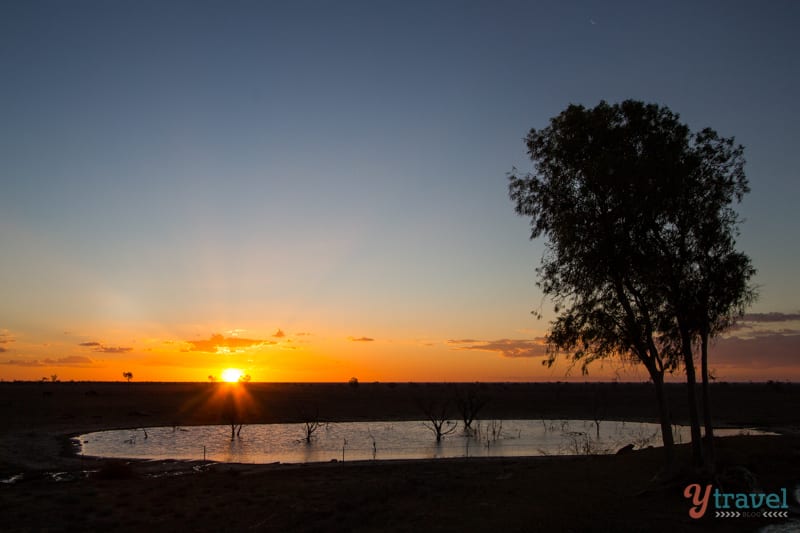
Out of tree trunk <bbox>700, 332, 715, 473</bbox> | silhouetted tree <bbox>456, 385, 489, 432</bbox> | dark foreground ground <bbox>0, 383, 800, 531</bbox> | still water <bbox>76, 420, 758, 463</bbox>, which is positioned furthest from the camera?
silhouetted tree <bbox>456, 385, 489, 432</bbox>

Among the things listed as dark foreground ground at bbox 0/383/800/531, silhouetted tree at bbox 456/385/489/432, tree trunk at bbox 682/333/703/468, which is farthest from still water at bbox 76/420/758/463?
tree trunk at bbox 682/333/703/468

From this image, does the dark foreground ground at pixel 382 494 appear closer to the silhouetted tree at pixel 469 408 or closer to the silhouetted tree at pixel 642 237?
the silhouetted tree at pixel 642 237

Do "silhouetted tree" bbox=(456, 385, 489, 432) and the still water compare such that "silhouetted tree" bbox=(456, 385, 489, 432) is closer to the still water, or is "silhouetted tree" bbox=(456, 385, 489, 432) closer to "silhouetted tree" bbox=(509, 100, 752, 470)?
the still water

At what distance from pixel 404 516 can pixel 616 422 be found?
52317mm

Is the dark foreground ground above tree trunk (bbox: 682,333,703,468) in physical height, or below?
below

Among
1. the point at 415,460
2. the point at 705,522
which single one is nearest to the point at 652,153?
the point at 705,522

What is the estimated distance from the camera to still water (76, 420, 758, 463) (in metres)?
41.5

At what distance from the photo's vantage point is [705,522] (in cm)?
1603

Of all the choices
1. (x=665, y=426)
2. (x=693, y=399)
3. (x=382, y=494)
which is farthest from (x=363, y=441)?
(x=693, y=399)

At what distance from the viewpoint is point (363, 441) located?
4897 cm

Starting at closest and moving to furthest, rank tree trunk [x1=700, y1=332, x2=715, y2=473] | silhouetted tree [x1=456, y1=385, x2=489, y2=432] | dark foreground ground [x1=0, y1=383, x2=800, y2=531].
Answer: dark foreground ground [x1=0, y1=383, x2=800, y2=531] < tree trunk [x1=700, y1=332, x2=715, y2=473] < silhouetted tree [x1=456, y1=385, x2=489, y2=432]

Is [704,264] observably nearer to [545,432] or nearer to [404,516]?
[404,516]

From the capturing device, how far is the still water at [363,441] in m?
41.5

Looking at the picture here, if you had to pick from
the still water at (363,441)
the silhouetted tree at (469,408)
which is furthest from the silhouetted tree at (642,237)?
the silhouetted tree at (469,408)
